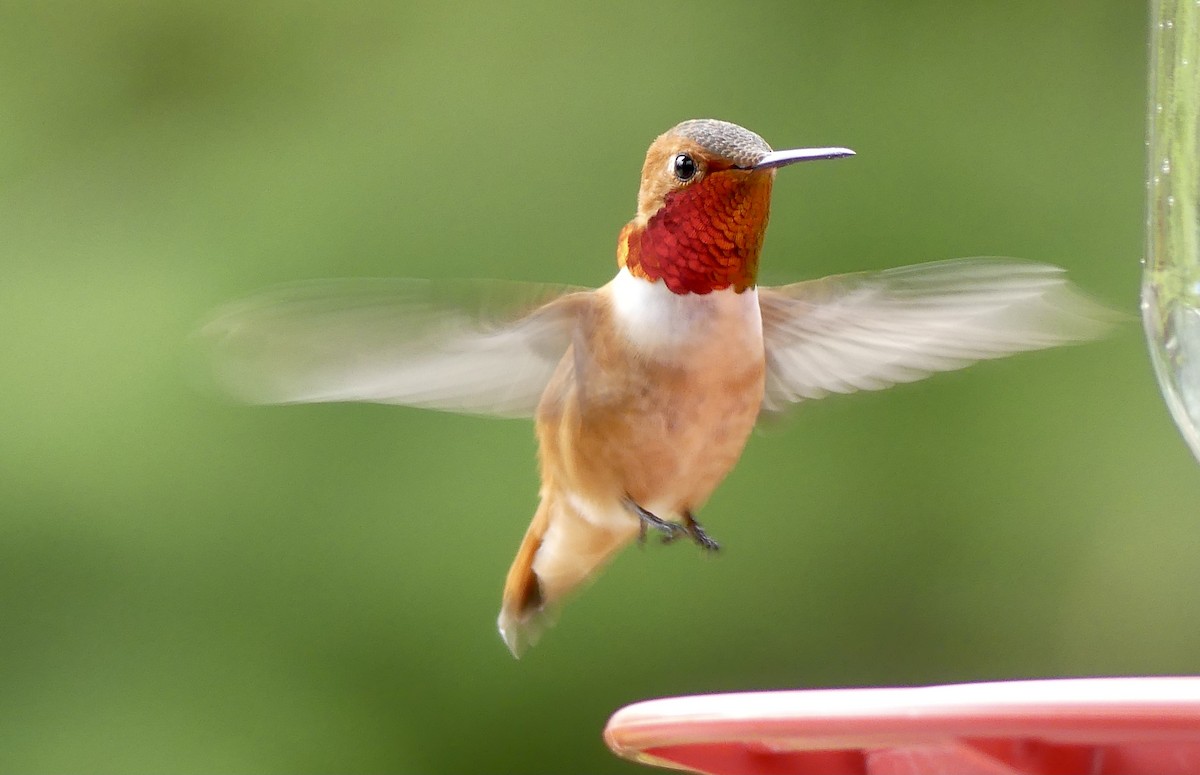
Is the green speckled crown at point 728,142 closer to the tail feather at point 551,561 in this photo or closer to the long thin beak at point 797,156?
the long thin beak at point 797,156

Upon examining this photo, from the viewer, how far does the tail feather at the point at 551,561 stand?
5.36ft

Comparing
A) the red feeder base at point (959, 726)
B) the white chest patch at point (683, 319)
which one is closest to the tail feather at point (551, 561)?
the white chest patch at point (683, 319)

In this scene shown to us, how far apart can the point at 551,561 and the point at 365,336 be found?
470mm

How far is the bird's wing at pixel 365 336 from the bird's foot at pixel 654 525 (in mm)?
228

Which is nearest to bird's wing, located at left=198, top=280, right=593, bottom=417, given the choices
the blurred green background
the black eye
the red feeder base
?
the black eye

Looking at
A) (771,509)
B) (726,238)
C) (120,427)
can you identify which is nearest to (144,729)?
(120,427)

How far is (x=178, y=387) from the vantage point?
2.83 metres

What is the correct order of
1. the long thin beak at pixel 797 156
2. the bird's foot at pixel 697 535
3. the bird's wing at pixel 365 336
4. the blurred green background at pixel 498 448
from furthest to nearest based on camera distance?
the blurred green background at pixel 498 448, the bird's foot at pixel 697 535, the bird's wing at pixel 365 336, the long thin beak at pixel 797 156

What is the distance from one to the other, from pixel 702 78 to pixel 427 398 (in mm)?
1716

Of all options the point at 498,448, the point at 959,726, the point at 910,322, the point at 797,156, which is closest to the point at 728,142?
the point at 797,156

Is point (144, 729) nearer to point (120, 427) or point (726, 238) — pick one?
point (120, 427)

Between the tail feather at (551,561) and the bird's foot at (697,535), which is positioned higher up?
the bird's foot at (697,535)

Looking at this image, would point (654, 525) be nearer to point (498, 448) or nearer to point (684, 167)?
point (684, 167)

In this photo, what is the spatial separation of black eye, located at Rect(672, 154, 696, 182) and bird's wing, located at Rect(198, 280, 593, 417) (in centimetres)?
16
